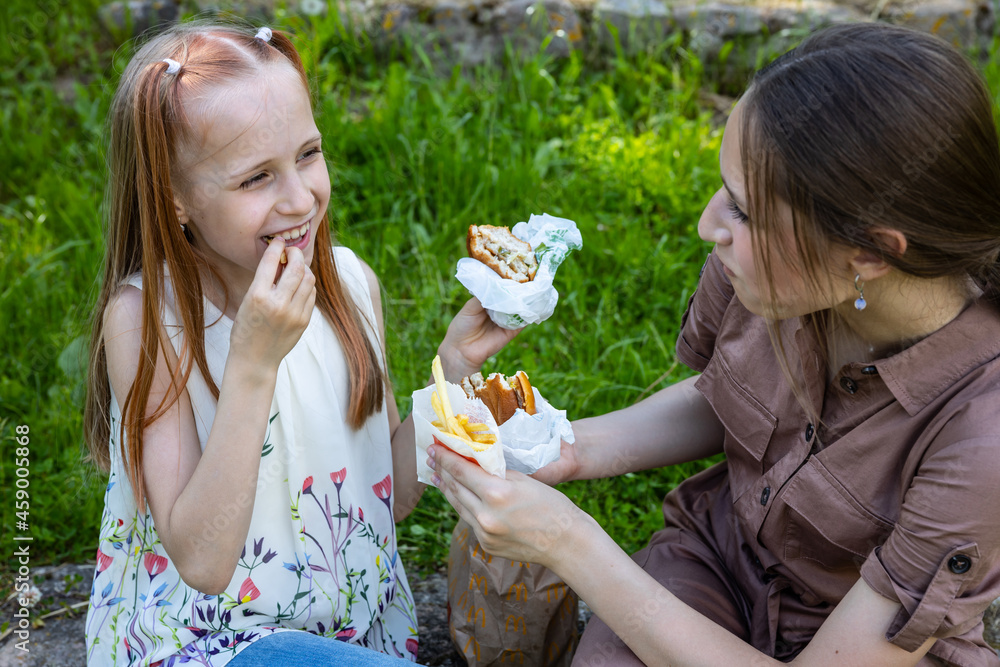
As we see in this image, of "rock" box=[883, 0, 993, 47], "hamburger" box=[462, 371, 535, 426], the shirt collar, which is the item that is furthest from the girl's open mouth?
"rock" box=[883, 0, 993, 47]

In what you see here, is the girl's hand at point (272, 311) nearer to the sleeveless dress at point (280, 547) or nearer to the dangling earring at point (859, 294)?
the sleeveless dress at point (280, 547)

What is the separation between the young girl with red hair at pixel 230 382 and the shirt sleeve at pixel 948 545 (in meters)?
0.94

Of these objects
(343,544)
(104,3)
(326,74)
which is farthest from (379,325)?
(104,3)

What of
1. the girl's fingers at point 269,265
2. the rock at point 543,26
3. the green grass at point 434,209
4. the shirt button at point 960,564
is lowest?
the green grass at point 434,209

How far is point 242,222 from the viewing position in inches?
68.0

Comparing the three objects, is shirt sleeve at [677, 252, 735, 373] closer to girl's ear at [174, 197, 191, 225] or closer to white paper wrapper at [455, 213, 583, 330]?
white paper wrapper at [455, 213, 583, 330]

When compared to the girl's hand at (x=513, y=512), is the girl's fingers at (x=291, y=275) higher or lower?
higher

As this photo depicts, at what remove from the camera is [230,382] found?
64.9 inches

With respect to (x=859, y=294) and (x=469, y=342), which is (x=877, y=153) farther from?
(x=469, y=342)

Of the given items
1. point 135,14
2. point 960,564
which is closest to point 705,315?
point 960,564

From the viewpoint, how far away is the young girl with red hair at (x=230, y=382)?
1674mm

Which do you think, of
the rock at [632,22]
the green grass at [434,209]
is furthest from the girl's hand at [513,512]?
the rock at [632,22]

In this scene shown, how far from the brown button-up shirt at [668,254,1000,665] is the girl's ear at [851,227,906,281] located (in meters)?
0.17

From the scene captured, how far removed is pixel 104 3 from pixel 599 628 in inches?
175
